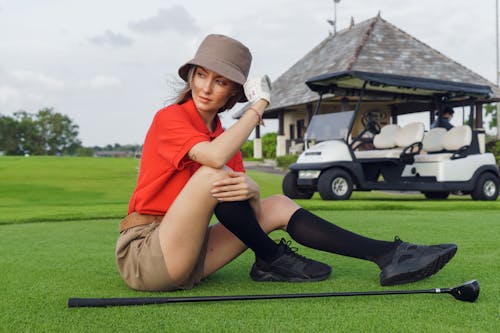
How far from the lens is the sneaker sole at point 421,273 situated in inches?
109

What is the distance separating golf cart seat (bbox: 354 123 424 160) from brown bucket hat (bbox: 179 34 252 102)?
810 centimetres

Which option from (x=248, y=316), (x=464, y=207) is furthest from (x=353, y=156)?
(x=248, y=316)

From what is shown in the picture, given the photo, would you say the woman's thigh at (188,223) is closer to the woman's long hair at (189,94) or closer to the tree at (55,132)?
the woman's long hair at (189,94)

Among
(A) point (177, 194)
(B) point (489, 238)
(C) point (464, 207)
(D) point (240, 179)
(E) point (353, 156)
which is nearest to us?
(D) point (240, 179)

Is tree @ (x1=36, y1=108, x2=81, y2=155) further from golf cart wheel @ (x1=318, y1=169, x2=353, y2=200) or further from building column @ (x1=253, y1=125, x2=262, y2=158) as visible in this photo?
golf cart wheel @ (x1=318, y1=169, x2=353, y2=200)

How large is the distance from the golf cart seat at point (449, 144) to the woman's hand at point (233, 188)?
9.12 m

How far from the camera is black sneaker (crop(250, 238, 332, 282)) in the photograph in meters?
2.94

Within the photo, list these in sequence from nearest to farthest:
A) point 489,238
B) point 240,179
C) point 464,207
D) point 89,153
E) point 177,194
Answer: point 240,179 < point 177,194 < point 489,238 < point 464,207 < point 89,153

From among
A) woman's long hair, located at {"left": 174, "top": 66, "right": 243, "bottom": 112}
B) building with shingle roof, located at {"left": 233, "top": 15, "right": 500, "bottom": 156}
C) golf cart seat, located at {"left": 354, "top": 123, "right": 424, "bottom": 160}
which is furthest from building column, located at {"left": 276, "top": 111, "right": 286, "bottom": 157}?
woman's long hair, located at {"left": 174, "top": 66, "right": 243, "bottom": 112}

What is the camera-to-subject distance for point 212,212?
8.68 ft

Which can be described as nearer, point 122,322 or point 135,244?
point 122,322

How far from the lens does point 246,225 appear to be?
2717 millimetres

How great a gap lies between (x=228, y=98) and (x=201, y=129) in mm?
200

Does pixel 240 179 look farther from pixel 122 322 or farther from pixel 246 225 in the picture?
pixel 122 322
